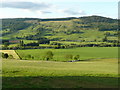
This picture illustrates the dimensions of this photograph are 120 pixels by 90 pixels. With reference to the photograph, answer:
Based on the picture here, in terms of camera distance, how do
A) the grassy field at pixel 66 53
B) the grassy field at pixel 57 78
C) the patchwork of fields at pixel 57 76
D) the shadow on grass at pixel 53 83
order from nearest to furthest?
the shadow on grass at pixel 53 83, the grassy field at pixel 57 78, the patchwork of fields at pixel 57 76, the grassy field at pixel 66 53

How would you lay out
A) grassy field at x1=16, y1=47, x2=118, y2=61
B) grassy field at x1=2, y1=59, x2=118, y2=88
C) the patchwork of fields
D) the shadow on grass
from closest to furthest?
the shadow on grass → grassy field at x1=2, y1=59, x2=118, y2=88 → the patchwork of fields → grassy field at x1=16, y1=47, x2=118, y2=61

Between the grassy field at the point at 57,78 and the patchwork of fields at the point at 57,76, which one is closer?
the grassy field at the point at 57,78

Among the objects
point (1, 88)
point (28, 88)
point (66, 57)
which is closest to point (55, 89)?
point (28, 88)

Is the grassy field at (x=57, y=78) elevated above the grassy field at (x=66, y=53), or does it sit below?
above

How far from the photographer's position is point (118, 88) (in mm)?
30797

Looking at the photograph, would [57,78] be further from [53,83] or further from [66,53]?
[66,53]

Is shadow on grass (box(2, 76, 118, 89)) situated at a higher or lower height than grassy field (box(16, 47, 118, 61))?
higher

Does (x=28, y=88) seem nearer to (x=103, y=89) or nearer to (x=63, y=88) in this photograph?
(x=63, y=88)

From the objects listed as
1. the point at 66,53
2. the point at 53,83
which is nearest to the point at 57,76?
the point at 53,83

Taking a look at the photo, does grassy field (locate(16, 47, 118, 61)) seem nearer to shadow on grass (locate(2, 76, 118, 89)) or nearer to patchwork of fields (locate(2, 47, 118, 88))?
patchwork of fields (locate(2, 47, 118, 88))

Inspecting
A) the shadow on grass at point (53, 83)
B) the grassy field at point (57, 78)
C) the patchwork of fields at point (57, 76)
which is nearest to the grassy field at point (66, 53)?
the patchwork of fields at point (57, 76)

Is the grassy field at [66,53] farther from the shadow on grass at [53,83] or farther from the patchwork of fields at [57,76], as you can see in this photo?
the shadow on grass at [53,83]

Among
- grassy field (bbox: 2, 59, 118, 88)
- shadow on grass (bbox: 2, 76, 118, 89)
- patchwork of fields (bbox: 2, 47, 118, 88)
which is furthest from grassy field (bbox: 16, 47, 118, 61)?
shadow on grass (bbox: 2, 76, 118, 89)

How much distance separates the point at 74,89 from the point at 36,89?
5554 millimetres
